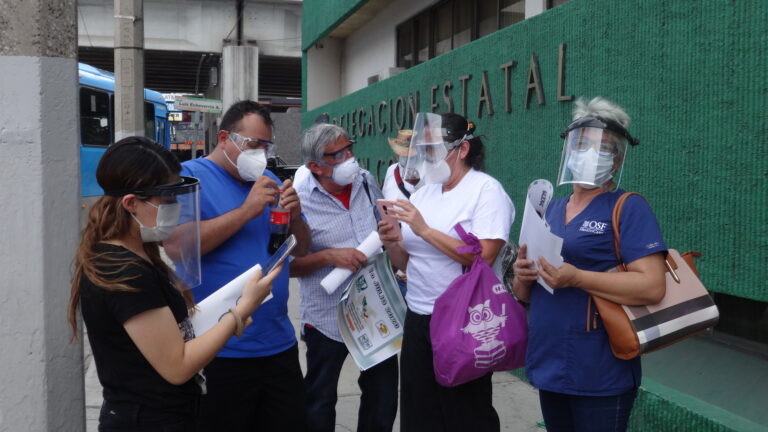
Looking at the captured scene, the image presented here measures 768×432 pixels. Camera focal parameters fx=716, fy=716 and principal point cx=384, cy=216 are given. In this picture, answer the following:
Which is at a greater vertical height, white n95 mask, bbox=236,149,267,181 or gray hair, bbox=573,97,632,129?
gray hair, bbox=573,97,632,129

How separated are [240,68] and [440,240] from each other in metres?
23.5

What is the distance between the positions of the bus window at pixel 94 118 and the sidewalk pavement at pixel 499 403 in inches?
479

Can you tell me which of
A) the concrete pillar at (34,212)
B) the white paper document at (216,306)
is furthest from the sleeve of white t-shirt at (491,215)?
the concrete pillar at (34,212)

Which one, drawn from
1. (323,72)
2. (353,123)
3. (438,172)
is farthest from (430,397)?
(323,72)

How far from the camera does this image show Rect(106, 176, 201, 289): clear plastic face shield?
224 centimetres

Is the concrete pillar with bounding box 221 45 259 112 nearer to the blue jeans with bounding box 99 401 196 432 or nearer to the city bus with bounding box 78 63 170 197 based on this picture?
the city bus with bounding box 78 63 170 197

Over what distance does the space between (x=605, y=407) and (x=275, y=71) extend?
3130cm

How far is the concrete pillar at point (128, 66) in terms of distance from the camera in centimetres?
1044

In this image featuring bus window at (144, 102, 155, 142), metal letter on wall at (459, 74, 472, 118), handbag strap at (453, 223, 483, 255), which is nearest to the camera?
handbag strap at (453, 223, 483, 255)

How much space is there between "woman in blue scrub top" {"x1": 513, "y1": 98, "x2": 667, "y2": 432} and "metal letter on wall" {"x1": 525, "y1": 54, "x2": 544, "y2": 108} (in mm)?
2445

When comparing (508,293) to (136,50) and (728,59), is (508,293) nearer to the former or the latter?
(728,59)

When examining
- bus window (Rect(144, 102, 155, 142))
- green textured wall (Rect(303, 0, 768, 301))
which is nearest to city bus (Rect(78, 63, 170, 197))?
bus window (Rect(144, 102, 155, 142))

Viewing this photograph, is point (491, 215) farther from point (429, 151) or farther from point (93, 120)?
point (93, 120)

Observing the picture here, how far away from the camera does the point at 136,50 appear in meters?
10.6
